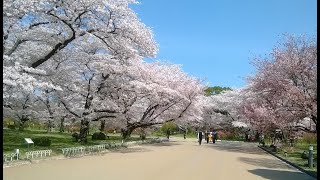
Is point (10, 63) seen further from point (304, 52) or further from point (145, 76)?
point (304, 52)

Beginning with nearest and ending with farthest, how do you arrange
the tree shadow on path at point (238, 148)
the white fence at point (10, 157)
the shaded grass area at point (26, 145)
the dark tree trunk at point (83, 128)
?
the white fence at point (10, 157)
the shaded grass area at point (26, 145)
the dark tree trunk at point (83, 128)
the tree shadow on path at point (238, 148)

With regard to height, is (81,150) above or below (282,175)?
above

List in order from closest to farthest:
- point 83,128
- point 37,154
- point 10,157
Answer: point 10,157, point 37,154, point 83,128

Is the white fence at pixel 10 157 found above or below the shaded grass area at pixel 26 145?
below

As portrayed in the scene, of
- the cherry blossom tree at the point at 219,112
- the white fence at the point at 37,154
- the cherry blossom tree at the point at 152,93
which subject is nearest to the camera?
the white fence at the point at 37,154

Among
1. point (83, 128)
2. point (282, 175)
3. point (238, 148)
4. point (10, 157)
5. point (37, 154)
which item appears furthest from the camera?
point (238, 148)

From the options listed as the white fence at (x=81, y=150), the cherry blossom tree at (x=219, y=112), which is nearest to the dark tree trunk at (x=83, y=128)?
the white fence at (x=81, y=150)

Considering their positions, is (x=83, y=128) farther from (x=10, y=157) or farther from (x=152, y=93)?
(x=10, y=157)

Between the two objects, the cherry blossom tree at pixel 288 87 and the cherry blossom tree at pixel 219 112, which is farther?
the cherry blossom tree at pixel 219 112

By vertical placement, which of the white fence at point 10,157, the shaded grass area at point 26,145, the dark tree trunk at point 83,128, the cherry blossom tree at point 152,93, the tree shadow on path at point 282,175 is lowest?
the tree shadow on path at point 282,175

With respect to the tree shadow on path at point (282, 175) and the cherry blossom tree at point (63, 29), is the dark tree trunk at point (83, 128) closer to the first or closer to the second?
the cherry blossom tree at point (63, 29)

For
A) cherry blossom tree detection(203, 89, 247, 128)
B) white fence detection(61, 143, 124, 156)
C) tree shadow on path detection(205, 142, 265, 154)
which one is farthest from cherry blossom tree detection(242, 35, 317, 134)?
cherry blossom tree detection(203, 89, 247, 128)

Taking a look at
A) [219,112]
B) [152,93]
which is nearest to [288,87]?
[152,93]

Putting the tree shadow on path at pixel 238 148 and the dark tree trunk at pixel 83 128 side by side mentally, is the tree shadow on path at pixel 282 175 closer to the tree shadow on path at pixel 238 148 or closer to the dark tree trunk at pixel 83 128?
the tree shadow on path at pixel 238 148
